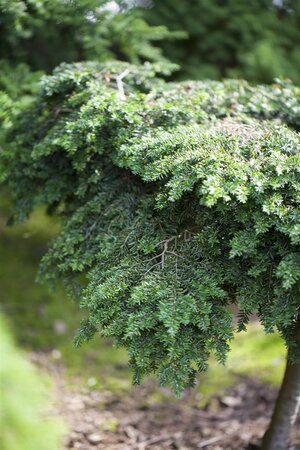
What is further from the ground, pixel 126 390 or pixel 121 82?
pixel 121 82

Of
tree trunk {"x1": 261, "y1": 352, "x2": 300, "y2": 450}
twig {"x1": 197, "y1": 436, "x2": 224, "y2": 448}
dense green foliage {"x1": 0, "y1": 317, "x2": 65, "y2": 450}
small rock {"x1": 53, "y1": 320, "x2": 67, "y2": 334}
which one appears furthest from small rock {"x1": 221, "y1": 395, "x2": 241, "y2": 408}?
dense green foliage {"x1": 0, "y1": 317, "x2": 65, "y2": 450}

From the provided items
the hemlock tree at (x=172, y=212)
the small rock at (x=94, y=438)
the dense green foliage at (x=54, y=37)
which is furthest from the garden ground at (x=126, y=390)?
the dense green foliage at (x=54, y=37)

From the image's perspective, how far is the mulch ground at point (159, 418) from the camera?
2.98 metres

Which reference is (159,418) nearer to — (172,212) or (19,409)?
(172,212)

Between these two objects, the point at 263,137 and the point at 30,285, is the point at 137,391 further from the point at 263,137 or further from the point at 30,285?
the point at 263,137

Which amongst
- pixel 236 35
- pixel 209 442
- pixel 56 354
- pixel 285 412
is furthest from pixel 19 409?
pixel 236 35

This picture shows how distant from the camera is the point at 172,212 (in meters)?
2.13

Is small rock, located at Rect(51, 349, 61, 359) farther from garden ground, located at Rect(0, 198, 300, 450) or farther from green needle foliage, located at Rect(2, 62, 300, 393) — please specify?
green needle foliage, located at Rect(2, 62, 300, 393)

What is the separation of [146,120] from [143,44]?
144cm

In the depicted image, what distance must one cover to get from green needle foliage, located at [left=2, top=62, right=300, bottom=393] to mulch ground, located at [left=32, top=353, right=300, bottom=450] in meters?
1.14

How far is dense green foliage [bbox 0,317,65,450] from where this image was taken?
126cm

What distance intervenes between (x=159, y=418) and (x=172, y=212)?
1812 mm

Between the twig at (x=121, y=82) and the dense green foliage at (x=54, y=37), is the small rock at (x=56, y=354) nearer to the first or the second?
the dense green foliage at (x=54, y=37)

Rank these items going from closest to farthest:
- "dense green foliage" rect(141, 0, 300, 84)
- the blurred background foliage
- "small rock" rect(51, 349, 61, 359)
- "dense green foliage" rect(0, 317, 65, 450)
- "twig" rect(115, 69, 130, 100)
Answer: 1. "dense green foliage" rect(0, 317, 65, 450)
2. "twig" rect(115, 69, 130, 100)
3. the blurred background foliage
4. "small rock" rect(51, 349, 61, 359)
5. "dense green foliage" rect(141, 0, 300, 84)
